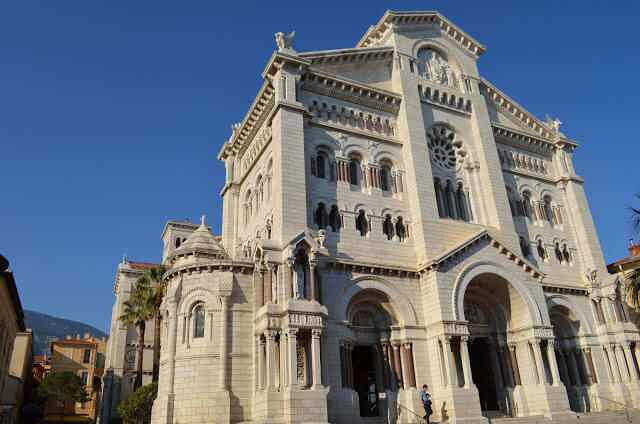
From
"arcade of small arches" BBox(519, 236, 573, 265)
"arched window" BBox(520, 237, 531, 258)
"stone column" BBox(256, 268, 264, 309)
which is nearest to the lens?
"stone column" BBox(256, 268, 264, 309)

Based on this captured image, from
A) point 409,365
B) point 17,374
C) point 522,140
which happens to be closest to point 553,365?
point 409,365

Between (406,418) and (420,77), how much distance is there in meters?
20.5

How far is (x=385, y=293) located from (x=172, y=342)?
1060cm

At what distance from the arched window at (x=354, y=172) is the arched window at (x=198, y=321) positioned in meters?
10.6

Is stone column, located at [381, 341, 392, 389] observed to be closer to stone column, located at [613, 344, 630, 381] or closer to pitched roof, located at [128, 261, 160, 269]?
stone column, located at [613, 344, 630, 381]

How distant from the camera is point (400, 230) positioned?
28.0m

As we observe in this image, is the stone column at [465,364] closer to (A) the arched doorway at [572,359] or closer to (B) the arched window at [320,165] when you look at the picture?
(A) the arched doorway at [572,359]

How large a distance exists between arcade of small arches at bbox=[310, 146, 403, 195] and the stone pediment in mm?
5084

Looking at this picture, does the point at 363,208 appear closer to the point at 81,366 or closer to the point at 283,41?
the point at 283,41

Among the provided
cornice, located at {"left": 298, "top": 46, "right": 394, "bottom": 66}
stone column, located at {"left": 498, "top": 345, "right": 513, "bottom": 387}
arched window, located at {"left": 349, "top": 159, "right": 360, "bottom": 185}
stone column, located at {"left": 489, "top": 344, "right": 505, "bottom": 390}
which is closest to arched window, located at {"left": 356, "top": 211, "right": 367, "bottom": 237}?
arched window, located at {"left": 349, "top": 159, "right": 360, "bottom": 185}

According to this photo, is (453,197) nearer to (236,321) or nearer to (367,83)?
(367,83)

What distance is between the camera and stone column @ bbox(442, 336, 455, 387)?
23.1 m

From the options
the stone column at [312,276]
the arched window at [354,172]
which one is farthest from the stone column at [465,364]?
the arched window at [354,172]

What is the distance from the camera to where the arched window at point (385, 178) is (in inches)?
1140
